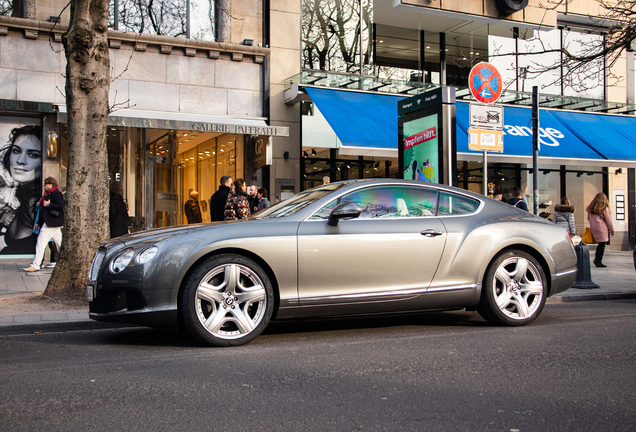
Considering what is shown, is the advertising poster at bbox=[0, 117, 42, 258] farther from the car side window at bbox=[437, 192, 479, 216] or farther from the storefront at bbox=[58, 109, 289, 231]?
the car side window at bbox=[437, 192, 479, 216]

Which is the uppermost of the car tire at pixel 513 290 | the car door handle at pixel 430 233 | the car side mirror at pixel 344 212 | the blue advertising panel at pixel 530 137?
the blue advertising panel at pixel 530 137

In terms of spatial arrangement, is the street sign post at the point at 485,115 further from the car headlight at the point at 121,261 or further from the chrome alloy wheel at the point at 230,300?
the car headlight at the point at 121,261

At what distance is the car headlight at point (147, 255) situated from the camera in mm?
4965

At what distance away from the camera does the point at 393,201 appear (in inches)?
232

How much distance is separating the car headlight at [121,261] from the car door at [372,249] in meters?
1.44

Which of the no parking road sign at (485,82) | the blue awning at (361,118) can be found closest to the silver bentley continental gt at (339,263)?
the no parking road sign at (485,82)

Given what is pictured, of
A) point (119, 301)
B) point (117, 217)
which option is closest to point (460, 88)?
point (117, 217)

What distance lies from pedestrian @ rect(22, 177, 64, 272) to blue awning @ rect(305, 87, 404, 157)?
608cm

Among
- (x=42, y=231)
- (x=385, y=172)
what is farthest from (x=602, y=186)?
(x=42, y=231)

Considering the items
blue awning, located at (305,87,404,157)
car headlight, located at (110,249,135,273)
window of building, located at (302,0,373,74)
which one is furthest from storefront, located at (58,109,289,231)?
car headlight, located at (110,249,135,273)

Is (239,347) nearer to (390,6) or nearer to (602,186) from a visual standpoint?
(390,6)

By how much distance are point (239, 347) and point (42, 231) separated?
26.9 feet

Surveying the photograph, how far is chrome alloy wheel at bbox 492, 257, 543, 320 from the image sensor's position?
19.8 feet

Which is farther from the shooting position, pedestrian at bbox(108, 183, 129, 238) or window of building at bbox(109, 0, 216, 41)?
window of building at bbox(109, 0, 216, 41)
